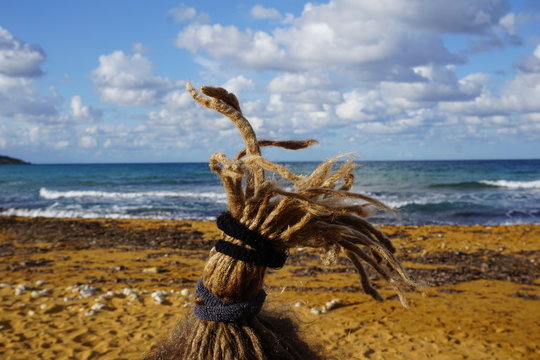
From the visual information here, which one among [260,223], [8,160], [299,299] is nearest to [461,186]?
[299,299]

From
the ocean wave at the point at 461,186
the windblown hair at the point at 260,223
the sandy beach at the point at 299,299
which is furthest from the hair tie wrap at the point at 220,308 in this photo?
the ocean wave at the point at 461,186

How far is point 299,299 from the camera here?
462 centimetres

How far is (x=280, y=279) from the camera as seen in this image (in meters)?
8.67

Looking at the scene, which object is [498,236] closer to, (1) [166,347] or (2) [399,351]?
(2) [399,351]

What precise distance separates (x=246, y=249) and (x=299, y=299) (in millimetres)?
3105

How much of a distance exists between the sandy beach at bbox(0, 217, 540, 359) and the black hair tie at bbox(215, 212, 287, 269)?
24.2 inches

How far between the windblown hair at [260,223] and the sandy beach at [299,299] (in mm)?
546

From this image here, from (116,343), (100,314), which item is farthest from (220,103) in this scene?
(100,314)

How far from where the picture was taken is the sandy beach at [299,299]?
5.09m

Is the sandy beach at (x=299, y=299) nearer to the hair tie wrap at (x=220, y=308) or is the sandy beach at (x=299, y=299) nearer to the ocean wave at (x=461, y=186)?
the hair tie wrap at (x=220, y=308)

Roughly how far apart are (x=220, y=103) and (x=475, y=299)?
7.21m

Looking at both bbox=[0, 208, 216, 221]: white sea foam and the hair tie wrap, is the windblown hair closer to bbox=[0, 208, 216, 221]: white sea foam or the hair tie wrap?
the hair tie wrap

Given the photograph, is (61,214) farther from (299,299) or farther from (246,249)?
(246,249)

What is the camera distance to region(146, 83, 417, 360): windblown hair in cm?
165
